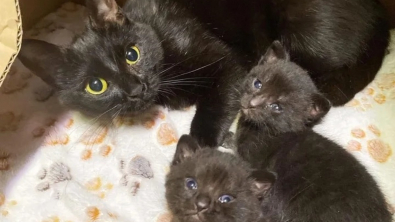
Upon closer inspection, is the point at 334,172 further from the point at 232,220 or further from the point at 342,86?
the point at 342,86

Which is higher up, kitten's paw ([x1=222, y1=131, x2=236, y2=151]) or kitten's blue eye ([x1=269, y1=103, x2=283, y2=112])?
kitten's blue eye ([x1=269, y1=103, x2=283, y2=112])

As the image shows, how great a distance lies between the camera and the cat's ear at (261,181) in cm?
124

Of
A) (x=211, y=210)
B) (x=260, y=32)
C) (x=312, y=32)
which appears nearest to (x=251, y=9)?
(x=260, y=32)

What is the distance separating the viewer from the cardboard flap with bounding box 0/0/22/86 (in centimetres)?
94

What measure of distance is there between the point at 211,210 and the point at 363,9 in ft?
3.00

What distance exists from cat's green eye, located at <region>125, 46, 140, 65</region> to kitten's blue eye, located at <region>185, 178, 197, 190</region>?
0.40 m

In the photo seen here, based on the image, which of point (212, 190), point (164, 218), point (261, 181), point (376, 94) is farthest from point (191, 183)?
point (376, 94)

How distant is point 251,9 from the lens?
164 cm

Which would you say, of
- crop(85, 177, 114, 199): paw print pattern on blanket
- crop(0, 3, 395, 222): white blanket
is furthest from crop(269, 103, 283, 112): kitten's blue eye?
crop(85, 177, 114, 199): paw print pattern on blanket

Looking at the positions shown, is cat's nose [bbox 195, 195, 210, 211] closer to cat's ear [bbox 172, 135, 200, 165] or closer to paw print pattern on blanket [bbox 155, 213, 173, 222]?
cat's ear [bbox 172, 135, 200, 165]

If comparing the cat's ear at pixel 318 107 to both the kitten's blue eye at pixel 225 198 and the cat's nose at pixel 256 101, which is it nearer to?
the cat's nose at pixel 256 101

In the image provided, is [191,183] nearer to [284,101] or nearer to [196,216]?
[196,216]

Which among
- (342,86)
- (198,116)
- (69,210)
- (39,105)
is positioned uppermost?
(342,86)

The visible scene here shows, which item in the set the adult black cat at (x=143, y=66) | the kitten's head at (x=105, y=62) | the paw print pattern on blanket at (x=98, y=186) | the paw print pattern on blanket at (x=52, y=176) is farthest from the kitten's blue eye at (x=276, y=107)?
the paw print pattern on blanket at (x=52, y=176)
